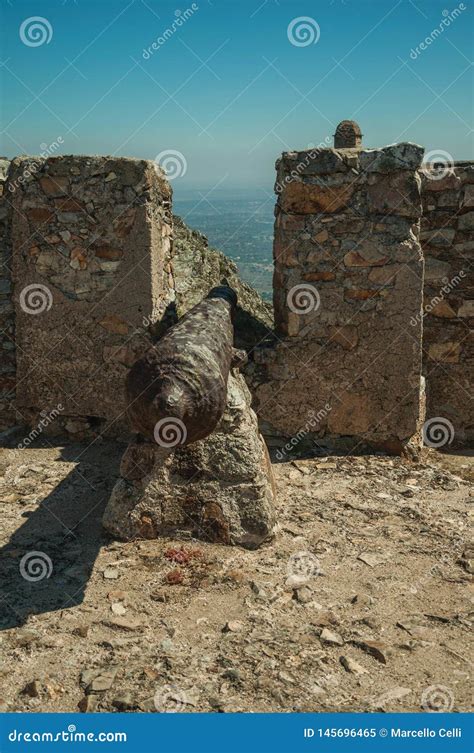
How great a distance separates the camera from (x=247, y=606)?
404cm

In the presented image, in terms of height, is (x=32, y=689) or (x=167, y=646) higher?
(x=167, y=646)

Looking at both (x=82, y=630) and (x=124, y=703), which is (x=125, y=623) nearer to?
(x=82, y=630)

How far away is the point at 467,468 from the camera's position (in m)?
6.37

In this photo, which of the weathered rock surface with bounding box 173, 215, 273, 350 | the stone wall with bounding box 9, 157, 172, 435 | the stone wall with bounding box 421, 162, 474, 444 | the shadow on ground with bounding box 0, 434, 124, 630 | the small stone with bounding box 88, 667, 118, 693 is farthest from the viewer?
the stone wall with bounding box 421, 162, 474, 444

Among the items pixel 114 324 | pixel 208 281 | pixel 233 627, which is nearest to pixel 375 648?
pixel 233 627

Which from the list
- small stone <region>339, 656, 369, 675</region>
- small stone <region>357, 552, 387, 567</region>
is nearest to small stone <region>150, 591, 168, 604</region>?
small stone <region>339, 656, 369, 675</region>

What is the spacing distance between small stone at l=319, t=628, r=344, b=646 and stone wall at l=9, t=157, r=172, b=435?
9.98ft

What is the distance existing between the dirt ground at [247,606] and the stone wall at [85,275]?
0.87 m

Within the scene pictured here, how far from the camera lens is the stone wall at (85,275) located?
591cm

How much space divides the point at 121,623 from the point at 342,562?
1.43m

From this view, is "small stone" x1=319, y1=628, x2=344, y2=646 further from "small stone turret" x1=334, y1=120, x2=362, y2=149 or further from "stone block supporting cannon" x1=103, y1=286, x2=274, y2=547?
"small stone turret" x1=334, y1=120, x2=362, y2=149

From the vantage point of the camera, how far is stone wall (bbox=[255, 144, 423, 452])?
6.00 metres

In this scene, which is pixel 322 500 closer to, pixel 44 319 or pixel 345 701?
pixel 345 701

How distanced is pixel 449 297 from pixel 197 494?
3645 millimetres
